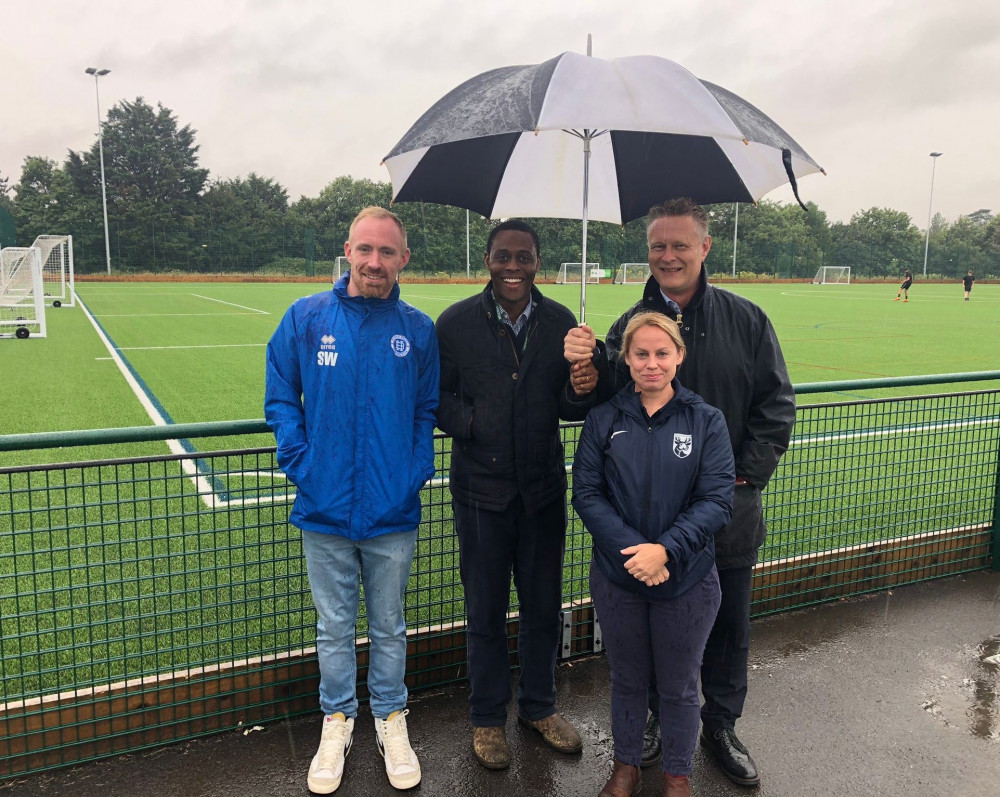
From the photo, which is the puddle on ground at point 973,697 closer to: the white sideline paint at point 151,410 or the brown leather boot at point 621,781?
the brown leather boot at point 621,781

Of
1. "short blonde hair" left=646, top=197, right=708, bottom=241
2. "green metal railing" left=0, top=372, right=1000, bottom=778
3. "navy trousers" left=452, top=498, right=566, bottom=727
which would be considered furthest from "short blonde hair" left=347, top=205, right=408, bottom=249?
"navy trousers" left=452, top=498, right=566, bottom=727

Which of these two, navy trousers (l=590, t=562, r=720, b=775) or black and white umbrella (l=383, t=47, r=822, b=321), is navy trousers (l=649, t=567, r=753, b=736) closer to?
navy trousers (l=590, t=562, r=720, b=775)

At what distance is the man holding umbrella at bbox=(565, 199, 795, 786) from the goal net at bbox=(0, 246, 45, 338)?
17.2 m

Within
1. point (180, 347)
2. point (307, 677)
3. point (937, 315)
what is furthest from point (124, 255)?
point (307, 677)

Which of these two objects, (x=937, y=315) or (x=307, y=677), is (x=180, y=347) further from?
(x=937, y=315)

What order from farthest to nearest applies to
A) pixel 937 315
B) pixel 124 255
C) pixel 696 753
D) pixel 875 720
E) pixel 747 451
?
pixel 124 255, pixel 937 315, pixel 875 720, pixel 696 753, pixel 747 451

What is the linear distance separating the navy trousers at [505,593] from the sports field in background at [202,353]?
5.67m

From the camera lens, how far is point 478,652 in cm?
300

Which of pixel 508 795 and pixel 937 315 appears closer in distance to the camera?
pixel 508 795

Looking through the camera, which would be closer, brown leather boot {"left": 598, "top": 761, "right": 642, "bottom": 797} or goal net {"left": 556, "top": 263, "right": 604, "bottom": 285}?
brown leather boot {"left": 598, "top": 761, "right": 642, "bottom": 797}

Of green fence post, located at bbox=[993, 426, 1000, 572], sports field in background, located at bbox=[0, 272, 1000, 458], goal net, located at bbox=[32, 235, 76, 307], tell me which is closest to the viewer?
green fence post, located at bbox=[993, 426, 1000, 572]

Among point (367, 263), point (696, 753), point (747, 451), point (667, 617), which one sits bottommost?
point (696, 753)

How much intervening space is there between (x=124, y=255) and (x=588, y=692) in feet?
173

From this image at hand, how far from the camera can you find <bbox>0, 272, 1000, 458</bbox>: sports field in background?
980 centimetres
